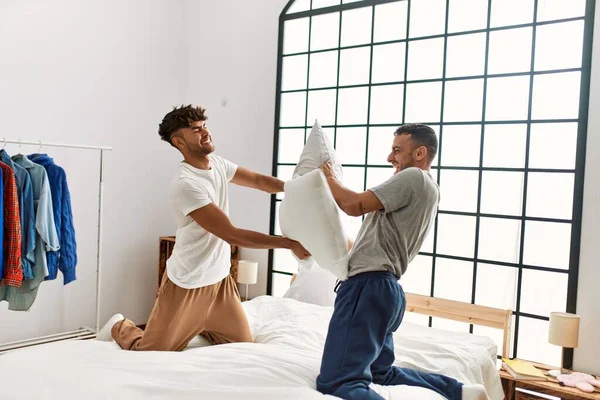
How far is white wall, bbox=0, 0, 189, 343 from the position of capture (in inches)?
134

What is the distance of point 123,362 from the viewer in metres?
1.76

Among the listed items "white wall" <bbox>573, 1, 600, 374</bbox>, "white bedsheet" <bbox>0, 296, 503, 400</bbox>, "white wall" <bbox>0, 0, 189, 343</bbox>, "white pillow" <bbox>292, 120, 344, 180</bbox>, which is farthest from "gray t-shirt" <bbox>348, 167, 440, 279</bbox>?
"white wall" <bbox>0, 0, 189, 343</bbox>

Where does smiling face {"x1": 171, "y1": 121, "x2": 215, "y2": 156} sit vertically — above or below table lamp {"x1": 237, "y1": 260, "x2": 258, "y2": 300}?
above

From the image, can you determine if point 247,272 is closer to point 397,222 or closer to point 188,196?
point 188,196

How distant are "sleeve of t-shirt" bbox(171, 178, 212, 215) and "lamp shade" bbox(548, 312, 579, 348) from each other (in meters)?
1.95

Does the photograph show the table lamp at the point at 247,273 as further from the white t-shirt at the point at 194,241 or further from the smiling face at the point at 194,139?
the smiling face at the point at 194,139

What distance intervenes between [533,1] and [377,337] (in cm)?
243

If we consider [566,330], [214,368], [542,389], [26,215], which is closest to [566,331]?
[566,330]

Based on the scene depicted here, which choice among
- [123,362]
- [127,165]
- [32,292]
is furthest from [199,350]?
[127,165]

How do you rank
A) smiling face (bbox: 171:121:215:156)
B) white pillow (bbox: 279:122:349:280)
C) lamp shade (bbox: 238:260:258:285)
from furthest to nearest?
lamp shade (bbox: 238:260:258:285)
smiling face (bbox: 171:121:215:156)
white pillow (bbox: 279:122:349:280)

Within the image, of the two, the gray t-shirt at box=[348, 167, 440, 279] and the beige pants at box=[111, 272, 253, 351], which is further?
the beige pants at box=[111, 272, 253, 351]

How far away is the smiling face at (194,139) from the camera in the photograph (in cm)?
219

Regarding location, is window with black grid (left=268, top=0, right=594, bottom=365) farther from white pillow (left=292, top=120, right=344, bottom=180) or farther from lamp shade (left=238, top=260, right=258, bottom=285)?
white pillow (left=292, top=120, right=344, bottom=180)

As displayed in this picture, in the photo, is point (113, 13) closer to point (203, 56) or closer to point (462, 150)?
point (203, 56)
